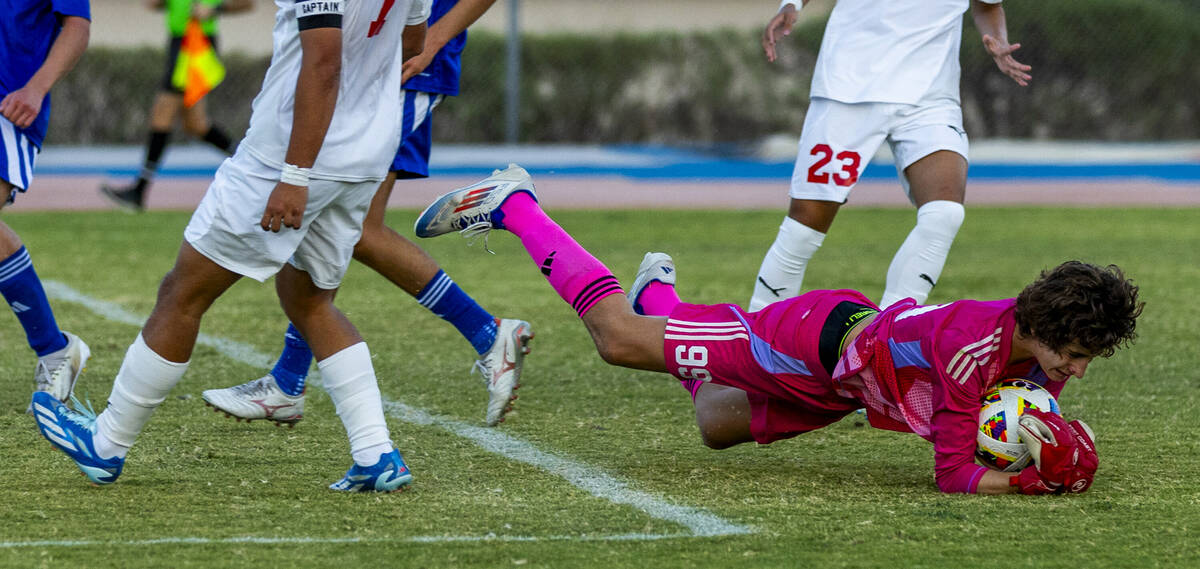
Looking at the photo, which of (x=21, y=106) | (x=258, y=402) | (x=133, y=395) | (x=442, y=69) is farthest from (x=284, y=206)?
(x=21, y=106)

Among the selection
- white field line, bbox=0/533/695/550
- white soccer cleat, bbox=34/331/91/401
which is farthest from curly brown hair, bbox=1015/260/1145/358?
white soccer cleat, bbox=34/331/91/401

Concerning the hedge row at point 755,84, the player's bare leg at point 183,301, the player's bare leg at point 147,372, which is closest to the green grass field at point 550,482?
the player's bare leg at point 147,372

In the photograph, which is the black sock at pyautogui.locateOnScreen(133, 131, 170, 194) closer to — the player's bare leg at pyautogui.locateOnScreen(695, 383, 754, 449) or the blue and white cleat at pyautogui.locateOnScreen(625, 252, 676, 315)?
the blue and white cleat at pyautogui.locateOnScreen(625, 252, 676, 315)

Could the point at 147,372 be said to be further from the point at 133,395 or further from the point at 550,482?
→ the point at 550,482

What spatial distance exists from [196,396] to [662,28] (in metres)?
15.8

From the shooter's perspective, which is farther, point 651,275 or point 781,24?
point 781,24

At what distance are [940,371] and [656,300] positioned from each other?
43.3 inches

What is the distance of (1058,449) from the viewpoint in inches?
143

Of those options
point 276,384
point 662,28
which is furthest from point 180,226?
point 662,28

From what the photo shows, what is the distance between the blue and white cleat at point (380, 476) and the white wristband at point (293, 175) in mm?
745

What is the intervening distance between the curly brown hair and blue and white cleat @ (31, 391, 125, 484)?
226 cm

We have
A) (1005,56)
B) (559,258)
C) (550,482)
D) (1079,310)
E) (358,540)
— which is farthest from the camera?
(1005,56)

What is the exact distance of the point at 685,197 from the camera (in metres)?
14.9

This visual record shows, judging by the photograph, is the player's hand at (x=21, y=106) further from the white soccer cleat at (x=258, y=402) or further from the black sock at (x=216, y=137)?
the black sock at (x=216, y=137)
